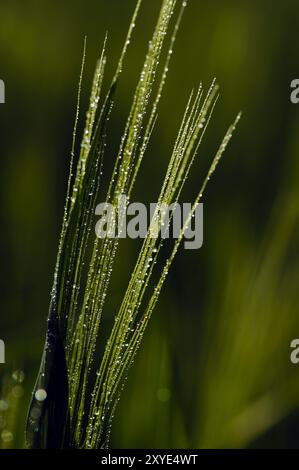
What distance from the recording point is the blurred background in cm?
63

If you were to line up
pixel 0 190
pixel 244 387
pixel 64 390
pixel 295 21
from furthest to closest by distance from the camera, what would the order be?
pixel 295 21 → pixel 0 190 → pixel 244 387 → pixel 64 390

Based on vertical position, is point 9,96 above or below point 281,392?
above

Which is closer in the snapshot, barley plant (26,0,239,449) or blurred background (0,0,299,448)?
barley plant (26,0,239,449)

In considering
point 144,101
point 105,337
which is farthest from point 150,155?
point 144,101

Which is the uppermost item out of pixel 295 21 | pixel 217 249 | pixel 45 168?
pixel 295 21

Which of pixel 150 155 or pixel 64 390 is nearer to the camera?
pixel 64 390

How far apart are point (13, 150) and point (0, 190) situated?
0.20 ft

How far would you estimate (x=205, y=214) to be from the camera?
2.49ft

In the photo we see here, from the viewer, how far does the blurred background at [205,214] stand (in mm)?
627

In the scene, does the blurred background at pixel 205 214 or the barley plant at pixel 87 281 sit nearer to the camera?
the barley plant at pixel 87 281

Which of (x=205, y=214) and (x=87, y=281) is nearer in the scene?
(x=87, y=281)

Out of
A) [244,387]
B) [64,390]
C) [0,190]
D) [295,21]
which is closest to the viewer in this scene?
[64,390]

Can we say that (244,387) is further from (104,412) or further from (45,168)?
(45,168)

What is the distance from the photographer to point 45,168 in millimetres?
761
